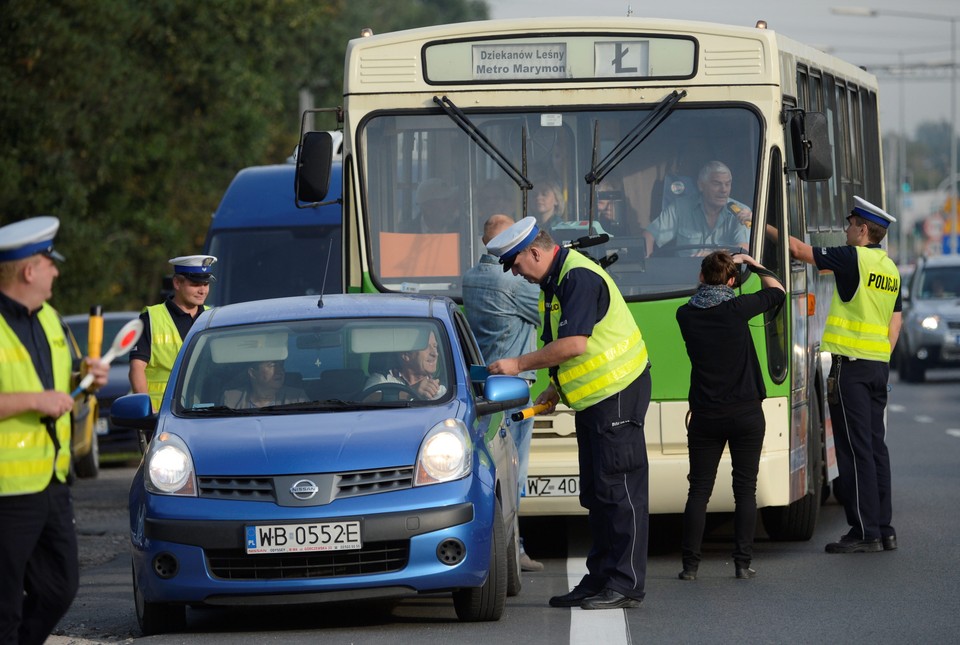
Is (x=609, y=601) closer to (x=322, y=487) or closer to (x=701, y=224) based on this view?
(x=322, y=487)

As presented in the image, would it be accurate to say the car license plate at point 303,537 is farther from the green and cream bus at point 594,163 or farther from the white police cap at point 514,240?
the green and cream bus at point 594,163

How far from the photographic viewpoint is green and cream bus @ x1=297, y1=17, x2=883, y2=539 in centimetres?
1080

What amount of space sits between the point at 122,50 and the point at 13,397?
26.4 metres

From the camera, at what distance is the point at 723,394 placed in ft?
32.6

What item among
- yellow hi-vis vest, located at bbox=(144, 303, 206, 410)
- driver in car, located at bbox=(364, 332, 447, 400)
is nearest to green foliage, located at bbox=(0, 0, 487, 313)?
yellow hi-vis vest, located at bbox=(144, 303, 206, 410)

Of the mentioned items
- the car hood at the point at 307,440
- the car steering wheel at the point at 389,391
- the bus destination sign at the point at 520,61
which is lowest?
the car hood at the point at 307,440

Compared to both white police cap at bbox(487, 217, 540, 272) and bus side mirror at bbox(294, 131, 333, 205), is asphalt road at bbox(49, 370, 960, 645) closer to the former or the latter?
white police cap at bbox(487, 217, 540, 272)

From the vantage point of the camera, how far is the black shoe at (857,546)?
36.6 feet

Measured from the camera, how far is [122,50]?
31828 millimetres

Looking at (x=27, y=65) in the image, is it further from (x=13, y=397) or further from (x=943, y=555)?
(x=13, y=397)

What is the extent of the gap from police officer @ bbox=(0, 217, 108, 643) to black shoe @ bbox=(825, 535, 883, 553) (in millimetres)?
5789

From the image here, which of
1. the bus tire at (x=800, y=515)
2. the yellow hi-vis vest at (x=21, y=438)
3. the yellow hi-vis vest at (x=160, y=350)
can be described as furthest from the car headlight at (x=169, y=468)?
the bus tire at (x=800, y=515)

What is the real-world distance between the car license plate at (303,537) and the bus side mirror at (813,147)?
4030 mm

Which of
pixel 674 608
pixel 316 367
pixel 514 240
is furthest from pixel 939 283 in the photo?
pixel 316 367
